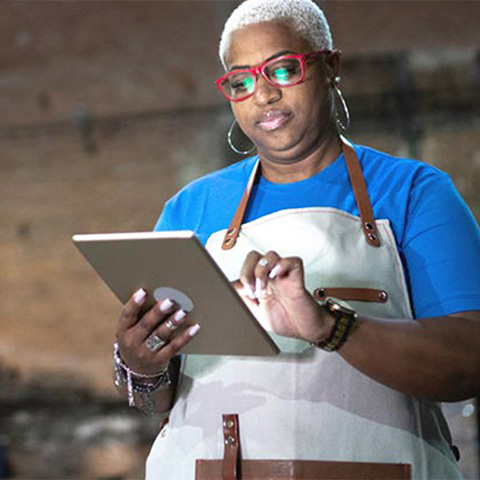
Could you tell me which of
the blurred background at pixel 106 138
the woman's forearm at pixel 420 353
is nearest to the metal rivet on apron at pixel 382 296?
the woman's forearm at pixel 420 353

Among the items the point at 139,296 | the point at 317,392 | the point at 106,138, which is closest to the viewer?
the point at 139,296

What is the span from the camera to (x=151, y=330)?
1466 mm

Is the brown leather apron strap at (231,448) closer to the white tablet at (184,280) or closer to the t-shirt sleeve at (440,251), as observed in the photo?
the white tablet at (184,280)

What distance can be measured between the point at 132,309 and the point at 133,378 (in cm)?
22

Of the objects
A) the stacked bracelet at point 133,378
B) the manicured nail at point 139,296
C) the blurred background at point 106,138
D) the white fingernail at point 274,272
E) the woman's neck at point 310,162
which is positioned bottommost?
the stacked bracelet at point 133,378

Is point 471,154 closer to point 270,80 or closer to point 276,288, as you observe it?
point 270,80

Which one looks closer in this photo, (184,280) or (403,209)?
(184,280)

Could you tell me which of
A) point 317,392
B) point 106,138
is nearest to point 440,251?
point 317,392

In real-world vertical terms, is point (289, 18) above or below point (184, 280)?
above

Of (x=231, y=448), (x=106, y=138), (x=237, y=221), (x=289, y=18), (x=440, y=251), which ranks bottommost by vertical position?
(x=231, y=448)

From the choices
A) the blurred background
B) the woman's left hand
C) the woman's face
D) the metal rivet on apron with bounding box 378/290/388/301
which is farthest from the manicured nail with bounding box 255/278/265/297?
the blurred background

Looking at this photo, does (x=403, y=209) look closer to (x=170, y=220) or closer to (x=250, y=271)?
(x=250, y=271)

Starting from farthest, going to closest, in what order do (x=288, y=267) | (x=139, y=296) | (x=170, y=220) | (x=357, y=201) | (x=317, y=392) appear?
1. (x=170, y=220)
2. (x=357, y=201)
3. (x=317, y=392)
4. (x=139, y=296)
5. (x=288, y=267)

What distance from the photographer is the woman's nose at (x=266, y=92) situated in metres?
1.67
